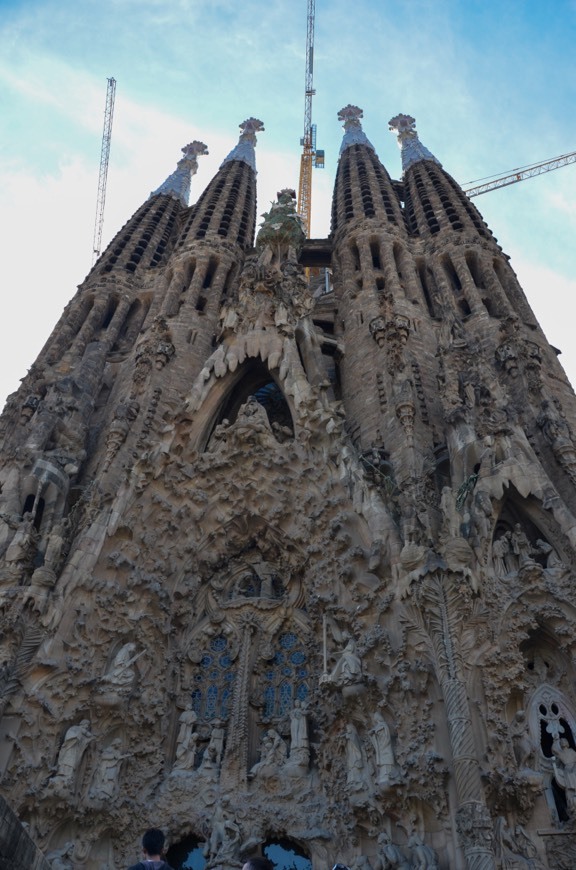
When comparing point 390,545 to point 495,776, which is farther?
point 390,545

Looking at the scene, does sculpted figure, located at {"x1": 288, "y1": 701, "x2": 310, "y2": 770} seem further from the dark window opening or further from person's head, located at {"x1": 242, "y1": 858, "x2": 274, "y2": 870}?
person's head, located at {"x1": 242, "y1": 858, "x2": 274, "y2": 870}

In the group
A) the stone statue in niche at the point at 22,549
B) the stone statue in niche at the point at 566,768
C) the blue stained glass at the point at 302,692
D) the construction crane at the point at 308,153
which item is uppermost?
the construction crane at the point at 308,153

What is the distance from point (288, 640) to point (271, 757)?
2.01 metres

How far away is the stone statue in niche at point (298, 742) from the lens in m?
9.37

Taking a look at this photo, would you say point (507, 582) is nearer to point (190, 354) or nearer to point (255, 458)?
point (255, 458)

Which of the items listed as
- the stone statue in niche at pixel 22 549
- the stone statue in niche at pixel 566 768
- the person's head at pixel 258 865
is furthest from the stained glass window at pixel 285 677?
the person's head at pixel 258 865

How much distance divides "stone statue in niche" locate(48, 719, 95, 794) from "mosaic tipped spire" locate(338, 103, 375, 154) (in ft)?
82.8

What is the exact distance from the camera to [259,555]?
12.1 m

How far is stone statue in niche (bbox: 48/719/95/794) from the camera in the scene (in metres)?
8.48

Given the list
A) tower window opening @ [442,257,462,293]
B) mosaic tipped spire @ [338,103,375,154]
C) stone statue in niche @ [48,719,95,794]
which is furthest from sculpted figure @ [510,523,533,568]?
mosaic tipped spire @ [338,103,375,154]

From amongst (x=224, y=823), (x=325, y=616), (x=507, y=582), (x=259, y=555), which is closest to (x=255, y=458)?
(x=259, y=555)

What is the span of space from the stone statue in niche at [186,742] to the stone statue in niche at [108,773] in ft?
2.90

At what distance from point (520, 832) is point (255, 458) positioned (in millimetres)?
6432

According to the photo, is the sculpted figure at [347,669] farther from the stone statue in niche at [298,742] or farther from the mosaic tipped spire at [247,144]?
the mosaic tipped spire at [247,144]
